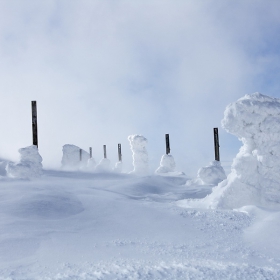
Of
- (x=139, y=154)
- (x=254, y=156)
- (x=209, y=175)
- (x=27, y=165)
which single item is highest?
(x=254, y=156)

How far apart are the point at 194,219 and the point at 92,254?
8.07 feet

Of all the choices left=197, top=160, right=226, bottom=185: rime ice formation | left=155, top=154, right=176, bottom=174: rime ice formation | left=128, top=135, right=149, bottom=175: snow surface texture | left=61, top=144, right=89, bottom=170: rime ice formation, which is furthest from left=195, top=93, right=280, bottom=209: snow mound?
left=61, top=144, right=89, bottom=170: rime ice formation

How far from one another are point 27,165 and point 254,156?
949 centimetres

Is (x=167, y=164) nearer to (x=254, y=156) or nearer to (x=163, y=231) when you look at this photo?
(x=254, y=156)

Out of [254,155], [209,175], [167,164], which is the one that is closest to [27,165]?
[209,175]

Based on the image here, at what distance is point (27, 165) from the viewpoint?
40.2 ft

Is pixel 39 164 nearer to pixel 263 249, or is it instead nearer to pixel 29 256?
pixel 29 256

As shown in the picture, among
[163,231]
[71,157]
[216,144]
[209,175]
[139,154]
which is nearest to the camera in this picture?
[163,231]

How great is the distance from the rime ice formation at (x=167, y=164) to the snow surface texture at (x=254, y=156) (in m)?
16.9

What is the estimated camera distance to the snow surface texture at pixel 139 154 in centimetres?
2830

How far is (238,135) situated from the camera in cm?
750

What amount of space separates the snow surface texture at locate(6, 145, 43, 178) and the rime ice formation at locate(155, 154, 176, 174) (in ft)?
43.6

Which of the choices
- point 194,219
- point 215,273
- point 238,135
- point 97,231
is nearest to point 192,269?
point 215,273

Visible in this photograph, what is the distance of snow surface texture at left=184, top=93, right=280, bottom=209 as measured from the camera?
6867mm
